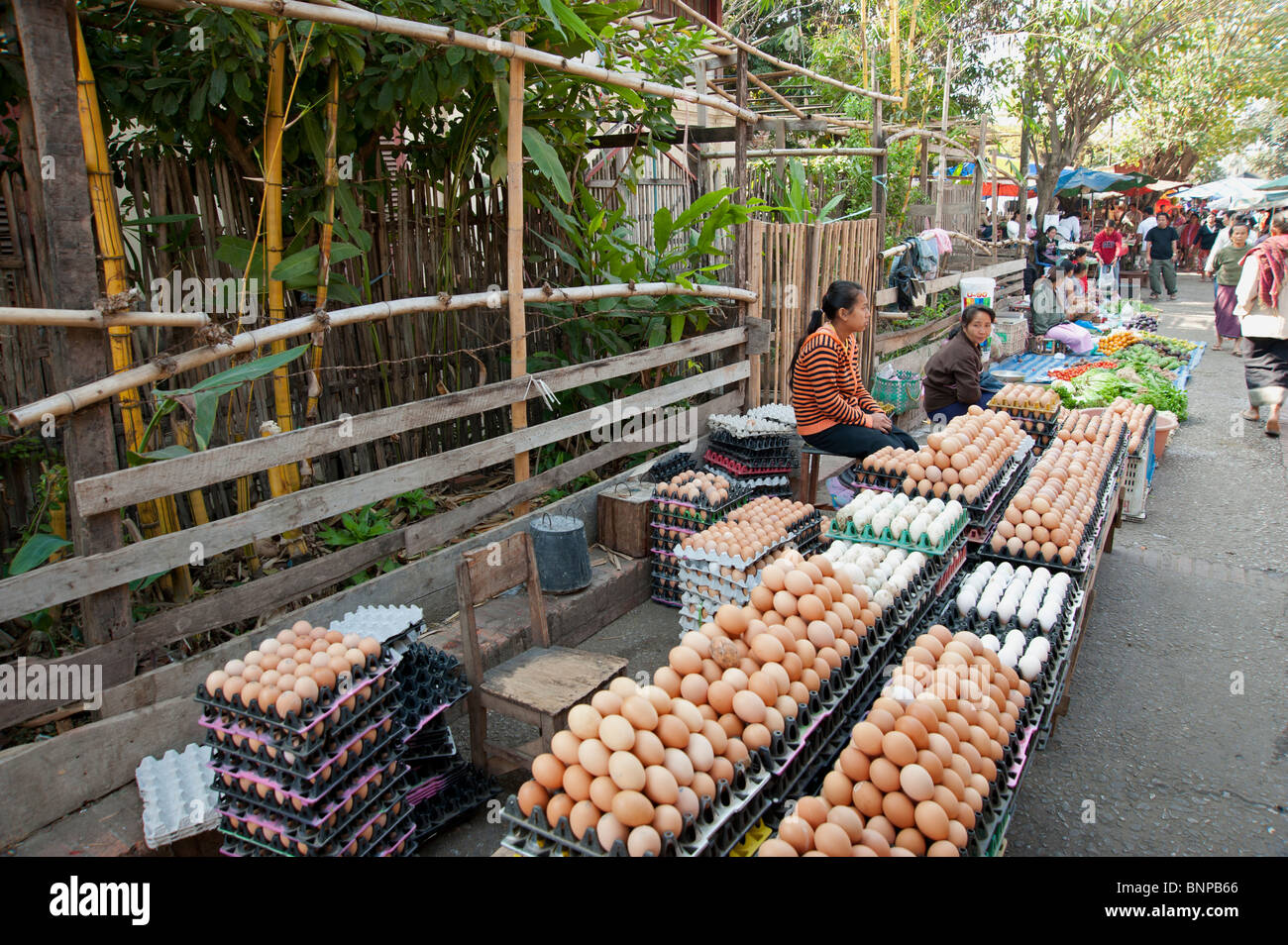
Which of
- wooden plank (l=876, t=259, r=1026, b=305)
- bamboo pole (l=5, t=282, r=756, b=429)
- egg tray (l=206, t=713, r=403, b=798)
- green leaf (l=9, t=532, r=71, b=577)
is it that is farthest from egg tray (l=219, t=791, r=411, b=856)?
wooden plank (l=876, t=259, r=1026, b=305)

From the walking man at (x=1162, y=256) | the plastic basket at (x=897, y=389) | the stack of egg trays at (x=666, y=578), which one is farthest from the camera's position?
the walking man at (x=1162, y=256)

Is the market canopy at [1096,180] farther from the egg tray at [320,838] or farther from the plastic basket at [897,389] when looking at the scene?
the egg tray at [320,838]

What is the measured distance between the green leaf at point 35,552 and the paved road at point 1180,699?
13.0 feet

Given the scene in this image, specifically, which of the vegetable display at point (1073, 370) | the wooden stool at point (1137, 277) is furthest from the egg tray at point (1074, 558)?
the wooden stool at point (1137, 277)

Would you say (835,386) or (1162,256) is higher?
(1162,256)

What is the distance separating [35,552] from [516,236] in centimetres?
A: 287

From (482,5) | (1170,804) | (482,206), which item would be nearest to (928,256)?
(482,206)

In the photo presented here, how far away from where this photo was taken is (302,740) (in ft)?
9.25

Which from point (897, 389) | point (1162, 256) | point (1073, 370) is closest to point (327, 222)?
point (897, 389)

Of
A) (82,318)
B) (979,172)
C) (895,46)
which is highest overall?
(895,46)

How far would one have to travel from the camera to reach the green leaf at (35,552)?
321cm

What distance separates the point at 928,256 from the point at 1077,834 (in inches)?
350

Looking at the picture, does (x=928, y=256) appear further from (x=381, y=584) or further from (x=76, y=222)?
(x=76, y=222)

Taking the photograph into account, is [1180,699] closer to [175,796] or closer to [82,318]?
[175,796]
